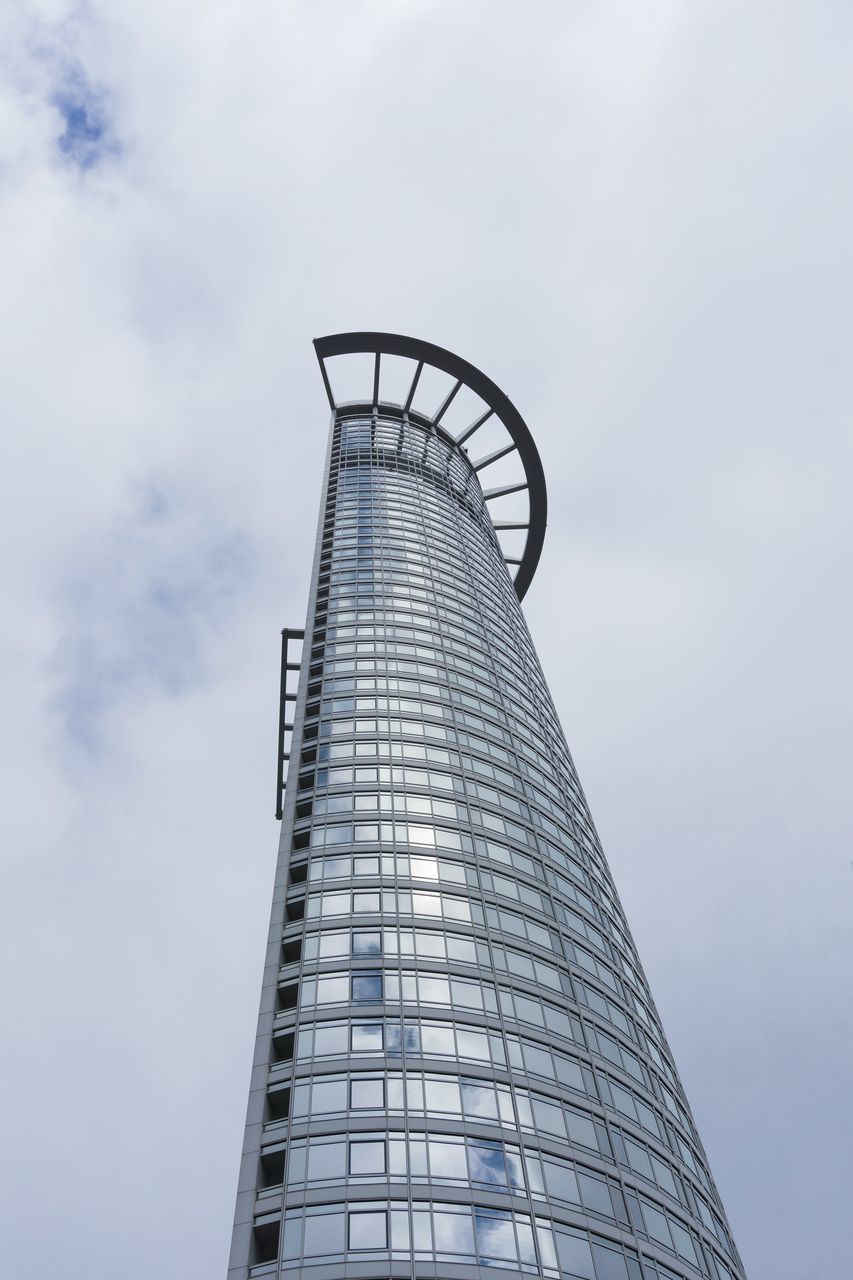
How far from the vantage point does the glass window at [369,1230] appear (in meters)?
32.7

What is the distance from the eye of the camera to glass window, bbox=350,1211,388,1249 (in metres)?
32.7

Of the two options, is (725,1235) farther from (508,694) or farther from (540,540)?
(540,540)

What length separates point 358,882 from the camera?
1839 inches

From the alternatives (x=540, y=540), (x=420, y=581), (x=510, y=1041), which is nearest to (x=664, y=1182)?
(x=510, y=1041)

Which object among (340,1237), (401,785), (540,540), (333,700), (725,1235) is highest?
(540,540)

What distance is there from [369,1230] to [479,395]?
8957cm

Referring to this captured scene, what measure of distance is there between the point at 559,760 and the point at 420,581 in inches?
631

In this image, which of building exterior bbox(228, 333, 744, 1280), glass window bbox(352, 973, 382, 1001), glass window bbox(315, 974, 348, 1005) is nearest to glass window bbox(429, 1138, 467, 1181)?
building exterior bbox(228, 333, 744, 1280)

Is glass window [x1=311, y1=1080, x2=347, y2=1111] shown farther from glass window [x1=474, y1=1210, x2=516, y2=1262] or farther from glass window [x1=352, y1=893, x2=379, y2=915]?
glass window [x1=352, y1=893, x2=379, y2=915]

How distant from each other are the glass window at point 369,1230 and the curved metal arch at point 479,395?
83184mm

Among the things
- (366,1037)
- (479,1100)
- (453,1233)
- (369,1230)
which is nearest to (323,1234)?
(369,1230)

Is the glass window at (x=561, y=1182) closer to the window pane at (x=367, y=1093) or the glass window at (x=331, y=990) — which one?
the window pane at (x=367, y=1093)

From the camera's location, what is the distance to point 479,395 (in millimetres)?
112250

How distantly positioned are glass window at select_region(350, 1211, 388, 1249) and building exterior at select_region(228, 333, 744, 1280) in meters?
0.07
